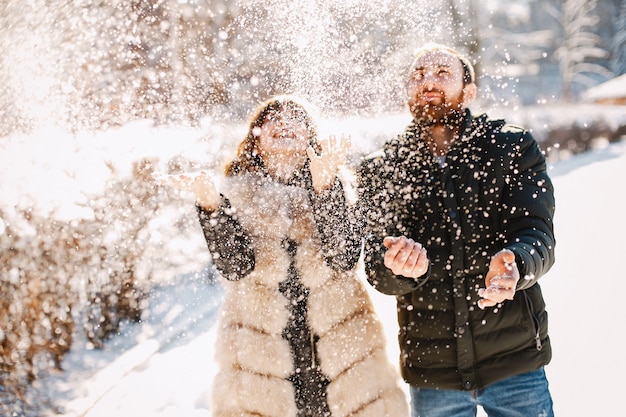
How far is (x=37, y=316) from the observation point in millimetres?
4484

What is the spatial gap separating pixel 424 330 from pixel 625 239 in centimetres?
495

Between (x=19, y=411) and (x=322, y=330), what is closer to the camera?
(x=322, y=330)

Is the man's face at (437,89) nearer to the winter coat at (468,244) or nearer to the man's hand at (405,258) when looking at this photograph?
the winter coat at (468,244)

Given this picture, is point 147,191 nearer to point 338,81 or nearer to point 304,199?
point 304,199

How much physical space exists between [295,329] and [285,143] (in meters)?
0.85

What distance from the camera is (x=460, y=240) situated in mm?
2137

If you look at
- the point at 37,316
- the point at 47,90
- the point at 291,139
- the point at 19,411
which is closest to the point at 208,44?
the point at 47,90

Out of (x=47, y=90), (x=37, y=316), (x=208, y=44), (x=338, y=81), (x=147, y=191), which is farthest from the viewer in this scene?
(x=338, y=81)

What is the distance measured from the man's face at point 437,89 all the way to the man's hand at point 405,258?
2.13ft

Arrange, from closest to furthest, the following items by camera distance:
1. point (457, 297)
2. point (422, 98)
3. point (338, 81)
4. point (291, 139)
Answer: point (457, 297) → point (422, 98) → point (291, 139) → point (338, 81)

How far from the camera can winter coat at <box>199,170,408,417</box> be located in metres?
2.27

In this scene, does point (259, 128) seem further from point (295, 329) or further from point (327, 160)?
point (295, 329)

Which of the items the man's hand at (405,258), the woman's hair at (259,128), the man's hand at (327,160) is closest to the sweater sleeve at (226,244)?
the woman's hair at (259,128)

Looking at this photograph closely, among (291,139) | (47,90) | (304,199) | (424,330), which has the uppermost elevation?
(47,90)
